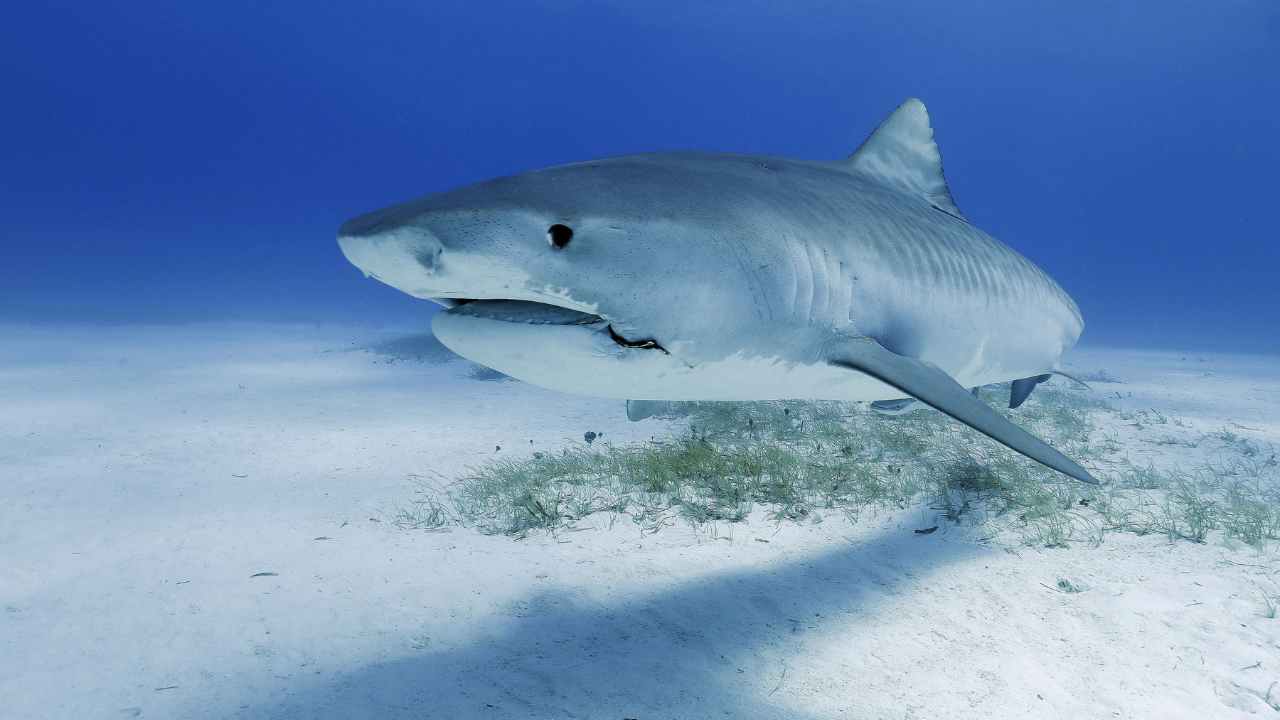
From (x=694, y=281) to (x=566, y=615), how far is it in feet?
6.10

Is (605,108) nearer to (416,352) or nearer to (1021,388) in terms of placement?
(416,352)

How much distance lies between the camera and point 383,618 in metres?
2.84

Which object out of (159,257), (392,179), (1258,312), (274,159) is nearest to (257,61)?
(274,159)

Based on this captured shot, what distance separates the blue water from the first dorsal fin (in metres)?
62.4

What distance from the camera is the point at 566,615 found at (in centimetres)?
289

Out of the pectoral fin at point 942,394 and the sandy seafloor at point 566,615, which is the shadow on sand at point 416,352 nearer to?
the sandy seafloor at point 566,615

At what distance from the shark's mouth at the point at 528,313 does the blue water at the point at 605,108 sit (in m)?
63.5

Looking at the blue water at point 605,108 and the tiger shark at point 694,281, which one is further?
the blue water at point 605,108

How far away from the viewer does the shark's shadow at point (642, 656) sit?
2174 millimetres

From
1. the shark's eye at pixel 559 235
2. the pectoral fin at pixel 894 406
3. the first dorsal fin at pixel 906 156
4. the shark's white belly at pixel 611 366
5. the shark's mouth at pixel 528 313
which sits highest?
the first dorsal fin at pixel 906 156

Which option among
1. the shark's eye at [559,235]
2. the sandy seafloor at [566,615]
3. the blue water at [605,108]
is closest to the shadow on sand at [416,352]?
the sandy seafloor at [566,615]

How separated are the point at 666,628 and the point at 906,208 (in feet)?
8.47

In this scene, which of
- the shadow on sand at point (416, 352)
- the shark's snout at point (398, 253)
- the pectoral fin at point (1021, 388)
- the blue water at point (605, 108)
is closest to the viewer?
the shark's snout at point (398, 253)

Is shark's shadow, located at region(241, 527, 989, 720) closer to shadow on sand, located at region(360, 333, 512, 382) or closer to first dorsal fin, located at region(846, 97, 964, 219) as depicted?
first dorsal fin, located at region(846, 97, 964, 219)
